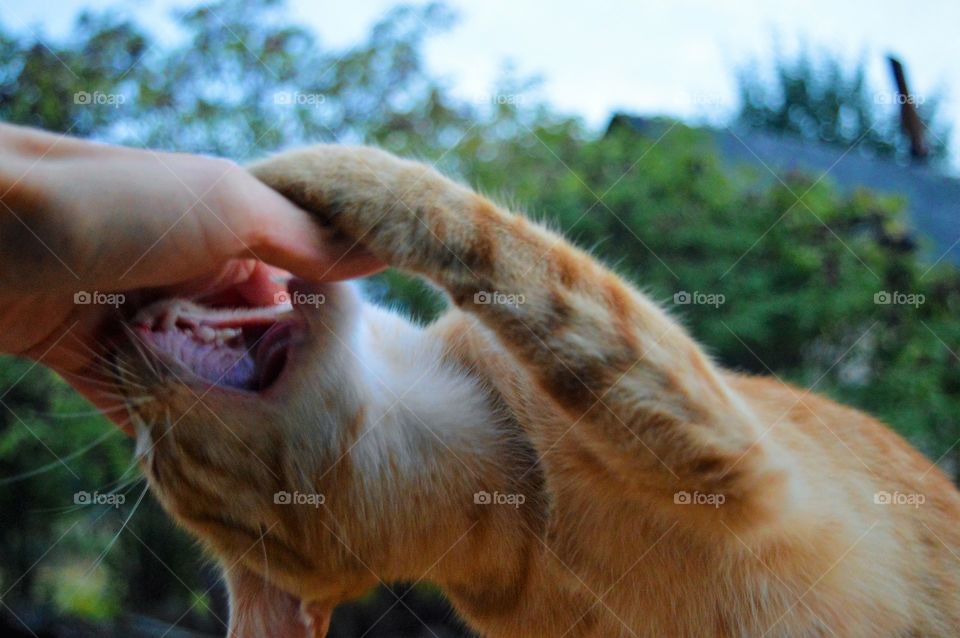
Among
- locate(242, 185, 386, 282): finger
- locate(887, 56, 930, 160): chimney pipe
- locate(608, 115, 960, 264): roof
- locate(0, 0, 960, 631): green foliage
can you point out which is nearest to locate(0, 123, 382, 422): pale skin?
locate(242, 185, 386, 282): finger

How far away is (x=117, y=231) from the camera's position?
806mm

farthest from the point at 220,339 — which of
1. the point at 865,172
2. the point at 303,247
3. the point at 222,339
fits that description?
the point at 865,172

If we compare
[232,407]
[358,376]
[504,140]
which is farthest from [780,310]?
[232,407]

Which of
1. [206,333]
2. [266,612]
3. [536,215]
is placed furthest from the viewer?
[536,215]

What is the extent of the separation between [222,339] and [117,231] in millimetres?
303

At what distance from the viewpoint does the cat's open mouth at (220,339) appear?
3.45ft

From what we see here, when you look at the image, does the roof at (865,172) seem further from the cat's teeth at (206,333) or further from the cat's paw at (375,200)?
the cat's teeth at (206,333)

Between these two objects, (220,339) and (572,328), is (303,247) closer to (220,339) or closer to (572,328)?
(220,339)

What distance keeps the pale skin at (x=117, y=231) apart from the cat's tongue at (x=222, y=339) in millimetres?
46

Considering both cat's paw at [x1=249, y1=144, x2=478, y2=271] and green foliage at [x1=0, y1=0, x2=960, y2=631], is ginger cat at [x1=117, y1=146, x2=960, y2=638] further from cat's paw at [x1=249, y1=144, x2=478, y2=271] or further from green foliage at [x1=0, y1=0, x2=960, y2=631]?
green foliage at [x1=0, y1=0, x2=960, y2=631]

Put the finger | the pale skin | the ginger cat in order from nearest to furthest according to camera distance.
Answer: the pale skin → the finger → the ginger cat

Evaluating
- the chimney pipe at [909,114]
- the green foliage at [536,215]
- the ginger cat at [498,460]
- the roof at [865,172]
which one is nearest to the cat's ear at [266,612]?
the ginger cat at [498,460]

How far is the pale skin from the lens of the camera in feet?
2.52

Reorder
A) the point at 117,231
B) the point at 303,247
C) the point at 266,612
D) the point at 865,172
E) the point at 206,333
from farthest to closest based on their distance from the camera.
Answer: the point at 865,172 < the point at 266,612 < the point at 206,333 < the point at 303,247 < the point at 117,231
